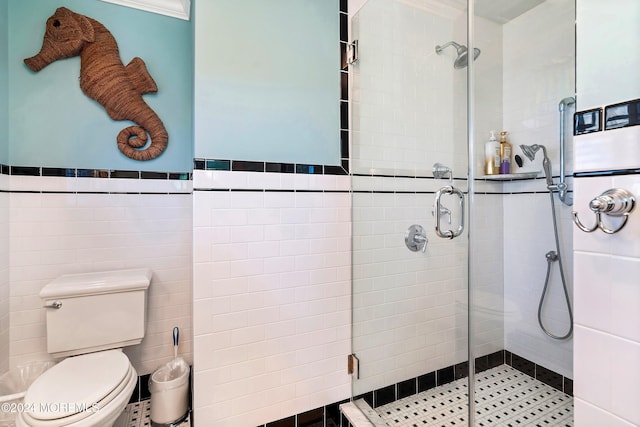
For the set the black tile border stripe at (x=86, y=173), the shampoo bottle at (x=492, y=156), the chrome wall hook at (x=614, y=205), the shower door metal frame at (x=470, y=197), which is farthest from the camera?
the black tile border stripe at (x=86, y=173)

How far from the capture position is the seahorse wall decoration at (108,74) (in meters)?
1.54

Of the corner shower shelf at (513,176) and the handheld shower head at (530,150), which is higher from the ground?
the handheld shower head at (530,150)

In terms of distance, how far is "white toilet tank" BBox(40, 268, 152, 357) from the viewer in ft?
4.67

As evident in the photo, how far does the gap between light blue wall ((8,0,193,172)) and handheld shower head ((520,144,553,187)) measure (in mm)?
1901

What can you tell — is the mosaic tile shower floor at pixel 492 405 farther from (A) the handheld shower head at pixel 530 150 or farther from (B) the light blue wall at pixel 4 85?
(B) the light blue wall at pixel 4 85

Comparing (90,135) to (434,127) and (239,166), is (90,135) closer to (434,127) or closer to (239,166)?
(239,166)

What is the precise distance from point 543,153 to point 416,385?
1.37 metres

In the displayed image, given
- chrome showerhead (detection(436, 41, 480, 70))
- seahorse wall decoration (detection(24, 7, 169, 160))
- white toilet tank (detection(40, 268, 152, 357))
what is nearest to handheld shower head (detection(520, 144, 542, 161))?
chrome showerhead (detection(436, 41, 480, 70))

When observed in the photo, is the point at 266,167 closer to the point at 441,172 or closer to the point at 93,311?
the point at 441,172

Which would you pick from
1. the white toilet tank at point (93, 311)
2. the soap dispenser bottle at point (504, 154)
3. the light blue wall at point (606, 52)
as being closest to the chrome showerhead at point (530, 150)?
the soap dispenser bottle at point (504, 154)

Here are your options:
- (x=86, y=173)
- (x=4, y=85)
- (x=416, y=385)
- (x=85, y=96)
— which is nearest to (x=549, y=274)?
(x=416, y=385)

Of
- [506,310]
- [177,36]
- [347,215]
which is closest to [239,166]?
[347,215]

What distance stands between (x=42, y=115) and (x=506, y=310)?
2625mm

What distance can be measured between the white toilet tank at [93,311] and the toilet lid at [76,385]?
109 mm
